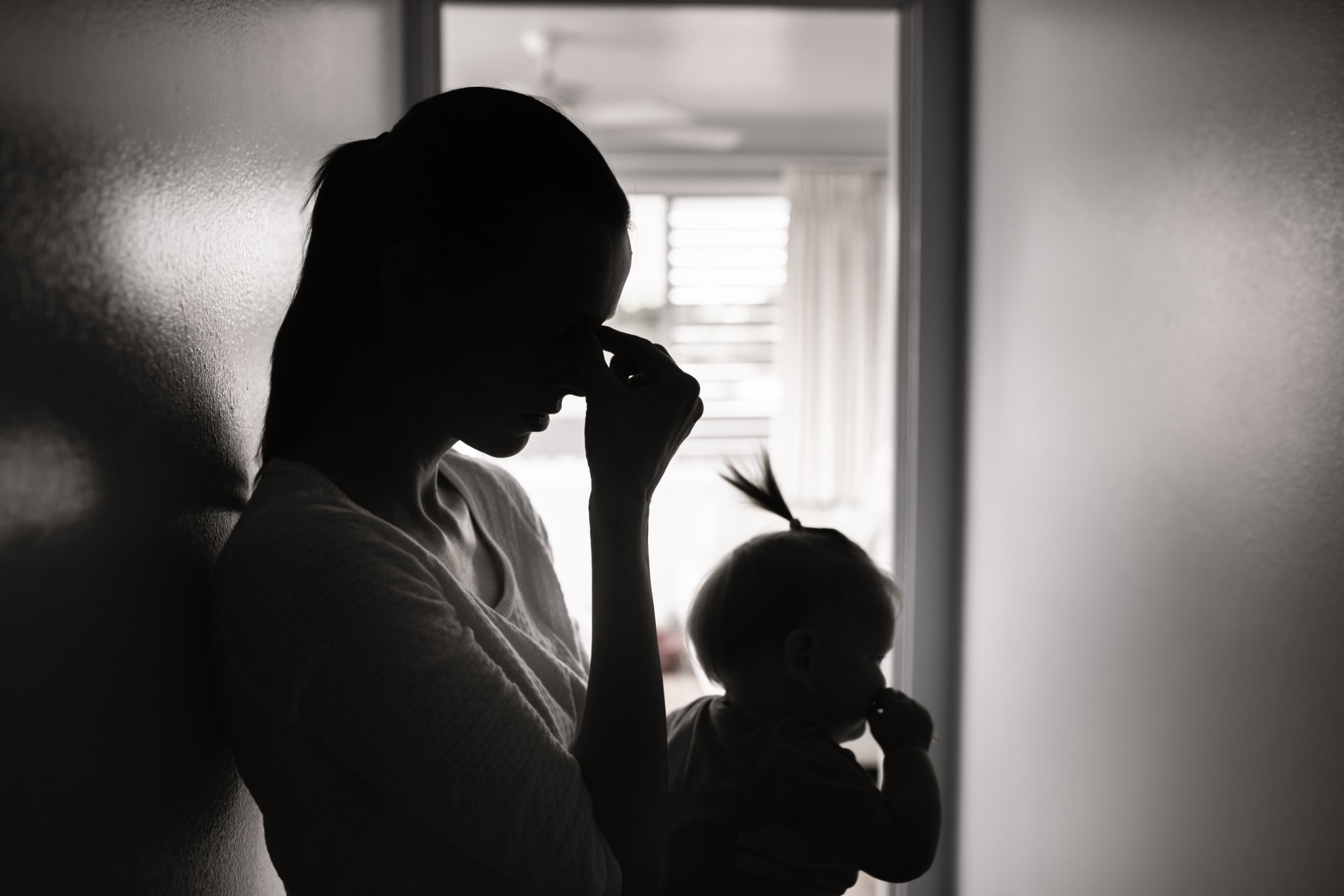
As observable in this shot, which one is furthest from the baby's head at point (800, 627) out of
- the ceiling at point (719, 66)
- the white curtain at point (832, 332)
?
the white curtain at point (832, 332)

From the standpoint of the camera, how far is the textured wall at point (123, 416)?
0.52 meters

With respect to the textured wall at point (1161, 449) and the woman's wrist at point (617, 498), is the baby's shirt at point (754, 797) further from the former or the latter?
the textured wall at point (1161, 449)

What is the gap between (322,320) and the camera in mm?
859

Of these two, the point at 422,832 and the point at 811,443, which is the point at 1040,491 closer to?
the point at 422,832

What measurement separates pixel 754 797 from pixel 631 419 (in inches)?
17.7

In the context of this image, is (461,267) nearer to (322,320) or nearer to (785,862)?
(322,320)

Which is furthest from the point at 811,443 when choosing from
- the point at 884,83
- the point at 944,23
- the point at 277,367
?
the point at 277,367

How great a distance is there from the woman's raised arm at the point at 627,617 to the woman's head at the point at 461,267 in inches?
2.3

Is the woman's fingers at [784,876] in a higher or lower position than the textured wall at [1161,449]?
lower

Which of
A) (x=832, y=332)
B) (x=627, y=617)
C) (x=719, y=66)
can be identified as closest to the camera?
(x=627, y=617)

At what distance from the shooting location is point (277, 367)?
0.87 metres

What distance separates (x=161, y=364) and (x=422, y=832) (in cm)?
37

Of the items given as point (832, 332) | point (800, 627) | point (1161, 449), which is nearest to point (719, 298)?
point (832, 332)

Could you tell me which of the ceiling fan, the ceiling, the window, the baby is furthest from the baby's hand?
the window
